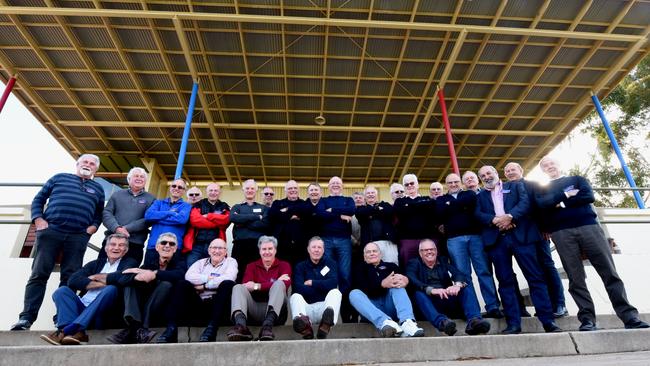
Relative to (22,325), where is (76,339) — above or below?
below

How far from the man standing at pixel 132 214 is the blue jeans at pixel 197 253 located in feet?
1.55

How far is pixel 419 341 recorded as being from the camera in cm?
240

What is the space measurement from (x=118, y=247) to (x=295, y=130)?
29.9 feet

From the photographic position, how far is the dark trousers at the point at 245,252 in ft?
12.4

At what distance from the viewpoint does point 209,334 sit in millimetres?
2838

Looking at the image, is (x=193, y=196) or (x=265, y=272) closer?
(x=265, y=272)

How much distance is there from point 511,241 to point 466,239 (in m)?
0.45

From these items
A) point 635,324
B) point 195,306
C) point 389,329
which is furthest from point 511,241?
point 195,306

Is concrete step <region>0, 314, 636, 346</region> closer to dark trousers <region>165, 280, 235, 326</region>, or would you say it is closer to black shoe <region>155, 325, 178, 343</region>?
dark trousers <region>165, 280, 235, 326</region>

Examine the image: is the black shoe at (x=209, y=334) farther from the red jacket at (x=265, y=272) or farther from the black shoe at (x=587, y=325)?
the black shoe at (x=587, y=325)

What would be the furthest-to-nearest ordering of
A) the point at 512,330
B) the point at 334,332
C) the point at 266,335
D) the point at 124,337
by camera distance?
the point at 334,332
the point at 512,330
the point at 124,337
the point at 266,335

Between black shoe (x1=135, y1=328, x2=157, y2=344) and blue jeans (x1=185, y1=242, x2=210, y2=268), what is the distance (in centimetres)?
88

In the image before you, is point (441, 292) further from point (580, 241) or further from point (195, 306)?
point (195, 306)

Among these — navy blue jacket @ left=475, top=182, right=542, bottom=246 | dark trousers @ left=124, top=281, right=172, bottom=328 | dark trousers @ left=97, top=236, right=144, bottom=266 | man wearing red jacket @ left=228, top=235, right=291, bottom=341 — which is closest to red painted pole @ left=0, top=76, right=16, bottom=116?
dark trousers @ left=97, top=236, right=144, bottom=266
